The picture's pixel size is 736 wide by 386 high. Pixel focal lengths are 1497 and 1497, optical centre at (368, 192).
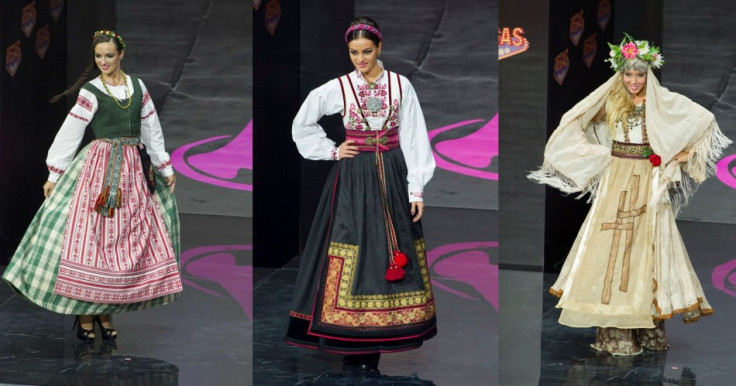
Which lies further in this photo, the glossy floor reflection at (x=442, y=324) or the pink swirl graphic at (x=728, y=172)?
the pink swirl graphic at (x=728, y=172)

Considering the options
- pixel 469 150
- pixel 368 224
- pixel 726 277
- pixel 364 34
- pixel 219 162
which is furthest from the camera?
pixel 219 162

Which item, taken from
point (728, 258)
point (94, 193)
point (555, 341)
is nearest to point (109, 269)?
point (94, 193)

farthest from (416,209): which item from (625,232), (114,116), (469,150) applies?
(469,150)

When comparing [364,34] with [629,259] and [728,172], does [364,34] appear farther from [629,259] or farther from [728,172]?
[728,172]

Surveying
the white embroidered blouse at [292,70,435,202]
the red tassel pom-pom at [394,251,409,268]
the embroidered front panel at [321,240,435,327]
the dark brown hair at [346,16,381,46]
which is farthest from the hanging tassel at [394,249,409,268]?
the dark brown hair at [346,16,381,46]

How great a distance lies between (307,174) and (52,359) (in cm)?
270

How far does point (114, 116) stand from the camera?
24.0 feet

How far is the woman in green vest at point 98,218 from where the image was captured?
7.29 meters

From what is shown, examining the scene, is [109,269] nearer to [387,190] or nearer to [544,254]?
[387,190]

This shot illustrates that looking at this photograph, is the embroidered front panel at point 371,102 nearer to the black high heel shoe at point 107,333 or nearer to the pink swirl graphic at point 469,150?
the black high heel shoe at point 107,333

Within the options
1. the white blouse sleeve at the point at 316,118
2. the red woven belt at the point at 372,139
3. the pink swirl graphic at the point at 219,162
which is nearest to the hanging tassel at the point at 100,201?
the white blouse sleeve at the point at 316,118

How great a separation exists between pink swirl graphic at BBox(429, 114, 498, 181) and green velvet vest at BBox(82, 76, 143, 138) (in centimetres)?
338

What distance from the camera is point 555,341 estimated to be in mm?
7500

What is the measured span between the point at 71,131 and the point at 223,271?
6.77 ft
